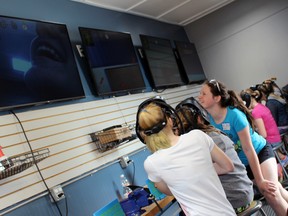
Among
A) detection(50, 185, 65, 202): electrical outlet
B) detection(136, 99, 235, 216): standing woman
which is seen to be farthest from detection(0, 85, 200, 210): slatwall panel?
detection(136, 99, 235, 216): standing woman

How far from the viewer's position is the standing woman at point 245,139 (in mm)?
2475

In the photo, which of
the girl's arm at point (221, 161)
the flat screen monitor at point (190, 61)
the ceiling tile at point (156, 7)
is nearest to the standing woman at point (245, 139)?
the girl's arm at point (221, 161)

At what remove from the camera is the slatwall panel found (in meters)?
2.31

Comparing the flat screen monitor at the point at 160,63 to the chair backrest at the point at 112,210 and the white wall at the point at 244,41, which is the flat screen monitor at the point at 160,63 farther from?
the chair backrest at the point at 112,210

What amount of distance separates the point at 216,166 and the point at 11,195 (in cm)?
145

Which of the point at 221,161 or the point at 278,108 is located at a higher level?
the point at 278,108

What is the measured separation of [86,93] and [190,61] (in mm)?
2952

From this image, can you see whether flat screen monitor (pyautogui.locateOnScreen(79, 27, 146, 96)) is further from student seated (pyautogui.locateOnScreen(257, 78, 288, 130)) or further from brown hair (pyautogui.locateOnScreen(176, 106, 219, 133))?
student seated (pyautogui.locateOnScreen(257, 78, 288, 130))

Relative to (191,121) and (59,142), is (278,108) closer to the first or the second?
(191,121)

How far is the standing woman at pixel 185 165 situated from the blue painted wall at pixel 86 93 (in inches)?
45.6

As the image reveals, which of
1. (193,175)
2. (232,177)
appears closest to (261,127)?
(232,177)

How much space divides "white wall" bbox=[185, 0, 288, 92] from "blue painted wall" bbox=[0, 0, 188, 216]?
7.45 ft

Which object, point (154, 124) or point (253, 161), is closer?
point (154, 124)

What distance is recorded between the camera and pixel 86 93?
3307 millimetres
